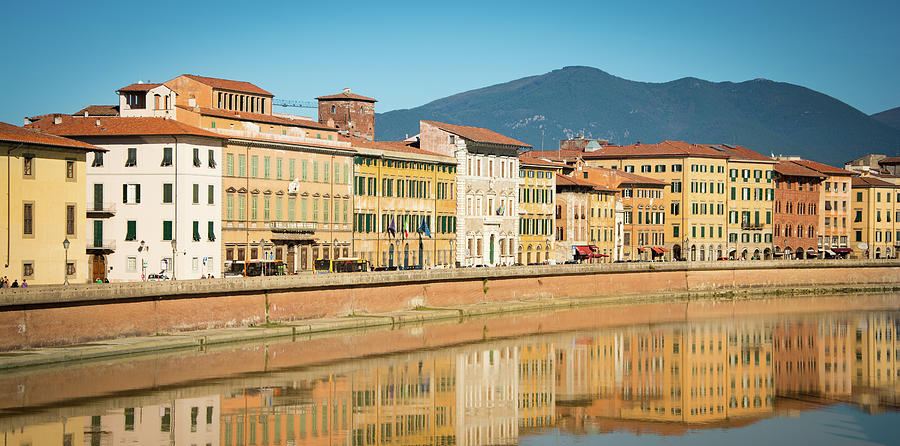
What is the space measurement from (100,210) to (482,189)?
3951 centimetres

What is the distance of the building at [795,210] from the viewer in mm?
140750

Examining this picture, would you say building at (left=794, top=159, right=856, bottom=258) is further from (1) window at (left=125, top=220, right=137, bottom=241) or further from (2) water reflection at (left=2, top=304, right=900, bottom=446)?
(1) window at (left=125, top=220, right=137, bottom=241)

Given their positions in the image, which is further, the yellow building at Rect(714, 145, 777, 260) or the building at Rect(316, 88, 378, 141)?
the yellow building at Rect(714, 145, 777, 260)

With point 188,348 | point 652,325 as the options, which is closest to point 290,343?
point 188,348

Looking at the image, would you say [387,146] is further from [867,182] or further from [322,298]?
[867,182]

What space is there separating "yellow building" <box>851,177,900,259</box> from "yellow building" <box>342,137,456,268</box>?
61.1 meters

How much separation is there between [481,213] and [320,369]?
164 feet

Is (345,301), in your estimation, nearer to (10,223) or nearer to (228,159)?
(228,159)

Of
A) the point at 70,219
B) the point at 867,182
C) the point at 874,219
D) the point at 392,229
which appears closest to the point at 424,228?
the point at 392,229

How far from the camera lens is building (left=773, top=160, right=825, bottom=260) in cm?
14075

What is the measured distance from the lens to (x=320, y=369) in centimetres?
5884

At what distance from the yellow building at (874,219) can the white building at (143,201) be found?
9167cm

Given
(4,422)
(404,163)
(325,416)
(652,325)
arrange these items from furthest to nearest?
(404,163) → (652,325) → (325,416) → (4,422)

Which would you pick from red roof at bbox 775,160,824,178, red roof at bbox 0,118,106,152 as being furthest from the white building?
red roof at bbox 775,160,824,178
